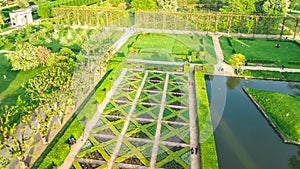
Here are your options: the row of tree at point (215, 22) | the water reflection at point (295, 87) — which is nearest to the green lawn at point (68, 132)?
the water reflection at point (295, 87)

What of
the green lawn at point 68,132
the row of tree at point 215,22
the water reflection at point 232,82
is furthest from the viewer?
the row of tree at point 215,22

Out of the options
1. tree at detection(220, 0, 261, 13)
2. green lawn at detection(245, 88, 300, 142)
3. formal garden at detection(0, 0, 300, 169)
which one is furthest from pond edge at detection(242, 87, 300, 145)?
tree at detection(220, 0, 261, 13)

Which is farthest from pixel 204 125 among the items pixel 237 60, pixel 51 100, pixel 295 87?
pixel 295 87

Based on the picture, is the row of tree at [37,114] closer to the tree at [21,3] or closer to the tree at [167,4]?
the tree at [167,4]

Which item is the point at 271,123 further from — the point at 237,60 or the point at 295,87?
the point at 237,60

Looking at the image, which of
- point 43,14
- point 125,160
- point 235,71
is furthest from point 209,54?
point 43,14

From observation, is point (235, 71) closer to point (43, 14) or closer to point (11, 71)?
point (11, 71)
